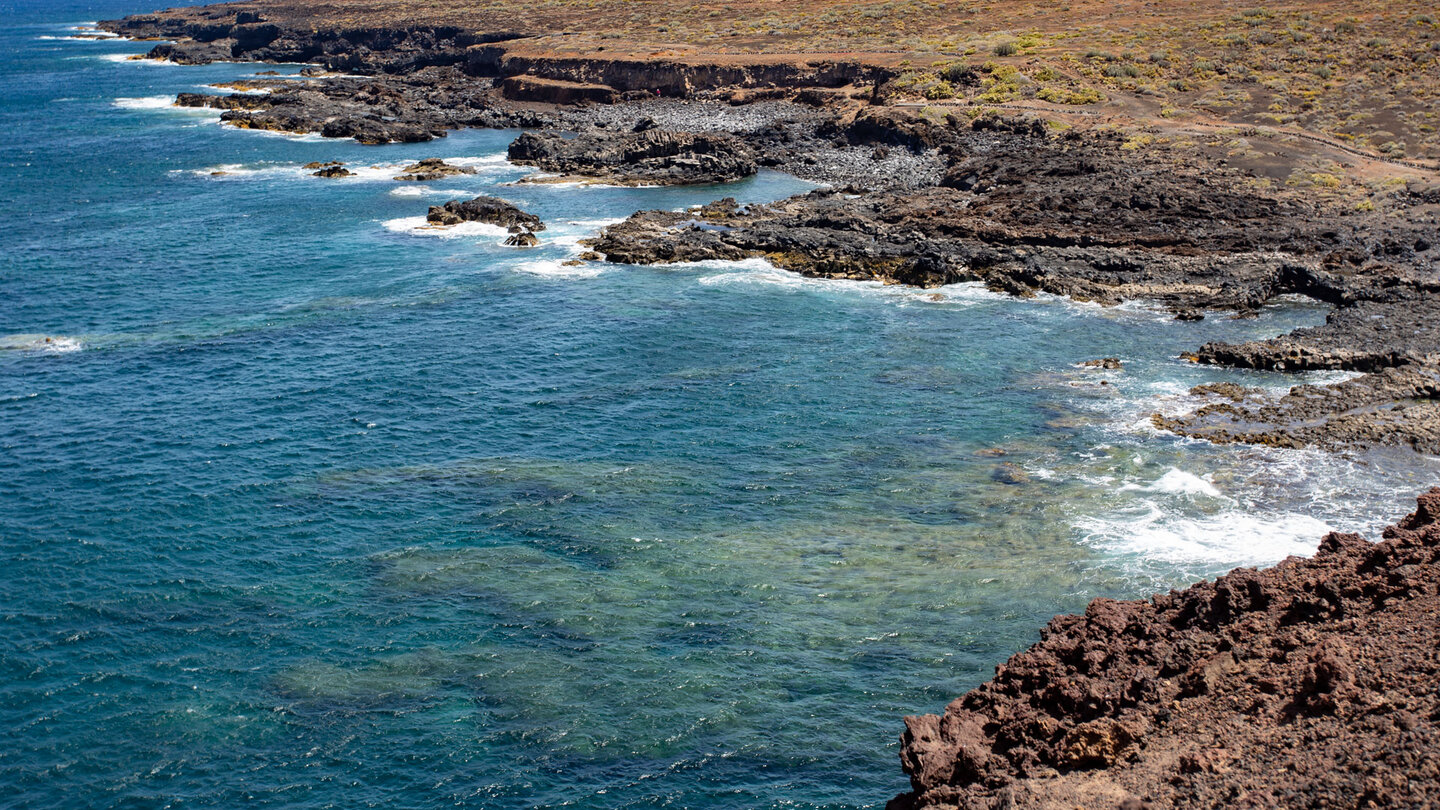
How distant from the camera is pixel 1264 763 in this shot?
1673 cm

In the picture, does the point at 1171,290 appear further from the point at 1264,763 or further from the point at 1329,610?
the point at 1264,763

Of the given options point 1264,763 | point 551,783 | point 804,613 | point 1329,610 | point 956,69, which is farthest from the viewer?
point 956,69

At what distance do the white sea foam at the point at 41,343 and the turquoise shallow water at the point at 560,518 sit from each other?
442mm

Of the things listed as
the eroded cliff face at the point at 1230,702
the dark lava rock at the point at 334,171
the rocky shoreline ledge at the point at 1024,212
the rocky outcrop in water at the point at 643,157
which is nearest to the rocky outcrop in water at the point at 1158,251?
the rocky shoreline ledge at the point at 1024,212

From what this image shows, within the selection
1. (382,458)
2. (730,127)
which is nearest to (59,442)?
(382,458)

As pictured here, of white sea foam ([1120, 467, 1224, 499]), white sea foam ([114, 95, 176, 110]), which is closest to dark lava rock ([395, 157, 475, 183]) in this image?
white sea foam ([114, 95, 176, 110])

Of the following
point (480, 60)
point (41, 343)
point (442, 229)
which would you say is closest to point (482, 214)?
point (442, 229)

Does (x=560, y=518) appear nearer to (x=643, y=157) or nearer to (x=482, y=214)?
(x=482, y=214)

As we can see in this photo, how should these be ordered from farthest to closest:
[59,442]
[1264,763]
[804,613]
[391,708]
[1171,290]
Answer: [1171,290] < [59,442] < [804,613] < [391,708] < [1264,763]

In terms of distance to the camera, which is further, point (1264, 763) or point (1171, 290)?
point (1171, 290)

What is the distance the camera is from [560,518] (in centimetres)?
3619

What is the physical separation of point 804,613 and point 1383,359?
3033 centimetres

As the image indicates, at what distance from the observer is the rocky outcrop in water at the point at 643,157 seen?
86750 mm

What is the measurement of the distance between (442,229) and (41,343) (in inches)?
1080
